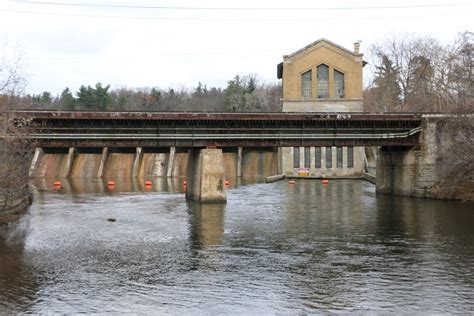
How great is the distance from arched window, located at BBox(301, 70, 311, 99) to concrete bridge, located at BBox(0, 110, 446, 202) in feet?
67.6

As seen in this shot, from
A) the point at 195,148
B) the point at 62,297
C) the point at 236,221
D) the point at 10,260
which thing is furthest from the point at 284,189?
the point at 62,297

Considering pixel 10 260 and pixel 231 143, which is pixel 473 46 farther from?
pixel 10 260

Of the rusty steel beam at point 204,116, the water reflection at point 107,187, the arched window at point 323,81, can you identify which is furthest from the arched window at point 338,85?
the rusty steel beam at point 204,116

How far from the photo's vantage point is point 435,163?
36312mm

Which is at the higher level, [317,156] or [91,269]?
[317,156]

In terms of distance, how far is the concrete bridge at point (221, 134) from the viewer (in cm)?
3164

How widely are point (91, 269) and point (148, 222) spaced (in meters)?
9.80

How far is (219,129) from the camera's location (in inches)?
1336

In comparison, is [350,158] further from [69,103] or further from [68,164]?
[69,103]

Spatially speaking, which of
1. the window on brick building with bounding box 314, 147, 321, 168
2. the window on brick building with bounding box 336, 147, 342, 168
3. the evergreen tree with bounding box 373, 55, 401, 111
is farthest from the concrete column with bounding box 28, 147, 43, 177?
the evergreen tree with bounding box 373, 55, 401, 111

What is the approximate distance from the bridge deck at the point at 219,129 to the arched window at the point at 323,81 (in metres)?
22.4

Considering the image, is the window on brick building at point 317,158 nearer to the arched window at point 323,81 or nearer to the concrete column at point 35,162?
the arched window at point 323,81

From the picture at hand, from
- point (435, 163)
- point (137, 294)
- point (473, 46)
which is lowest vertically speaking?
point (137, 294)

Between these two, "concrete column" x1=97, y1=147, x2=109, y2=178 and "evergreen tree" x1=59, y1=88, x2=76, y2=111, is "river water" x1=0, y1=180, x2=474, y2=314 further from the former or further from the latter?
"evergreen tree" x1=59, y1=88, x2=76, y2=111
